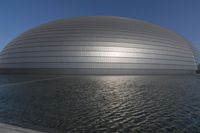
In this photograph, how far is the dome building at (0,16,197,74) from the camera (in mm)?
24766

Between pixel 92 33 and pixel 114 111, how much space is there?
74.8 ft

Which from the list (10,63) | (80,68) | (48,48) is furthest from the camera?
(10,63)

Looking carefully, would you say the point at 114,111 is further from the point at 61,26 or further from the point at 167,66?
the point at 61,26

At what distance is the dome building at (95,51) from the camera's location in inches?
975

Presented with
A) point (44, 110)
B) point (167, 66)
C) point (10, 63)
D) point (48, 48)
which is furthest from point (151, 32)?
point (44, 110)

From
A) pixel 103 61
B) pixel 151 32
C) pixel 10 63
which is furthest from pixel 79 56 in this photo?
pixel 151 32

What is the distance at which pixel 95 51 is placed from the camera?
999 inches

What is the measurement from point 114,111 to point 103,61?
19023mm

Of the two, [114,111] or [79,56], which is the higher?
[79,56]

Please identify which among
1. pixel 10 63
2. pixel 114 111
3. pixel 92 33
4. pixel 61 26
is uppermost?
pixel 61 26

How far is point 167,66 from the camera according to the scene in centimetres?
2773

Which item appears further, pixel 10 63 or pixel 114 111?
pixel 10 63

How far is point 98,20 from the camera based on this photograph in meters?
31.9

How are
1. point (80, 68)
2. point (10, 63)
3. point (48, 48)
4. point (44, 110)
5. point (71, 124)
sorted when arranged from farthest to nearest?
1. point (10, 63)
2. point (48, 48)
3. point (80, 68)
4. point (44, 110)
5. point (71, 124)
